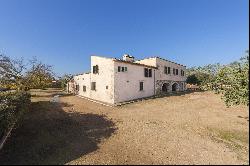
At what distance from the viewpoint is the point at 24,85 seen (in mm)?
34625

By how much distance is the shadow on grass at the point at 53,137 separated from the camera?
11.6 metres

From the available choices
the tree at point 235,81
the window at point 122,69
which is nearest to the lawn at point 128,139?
the tree at point 235,81

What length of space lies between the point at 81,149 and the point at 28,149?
3109 mm

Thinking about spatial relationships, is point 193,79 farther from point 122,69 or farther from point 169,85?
point 122,69

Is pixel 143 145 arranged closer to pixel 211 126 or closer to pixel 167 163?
pixel 167 163

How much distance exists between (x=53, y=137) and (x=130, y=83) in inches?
780

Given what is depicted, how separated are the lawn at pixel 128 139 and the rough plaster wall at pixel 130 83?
8865 millimetres

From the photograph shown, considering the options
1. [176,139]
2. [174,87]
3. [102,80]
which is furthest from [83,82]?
[176,139]

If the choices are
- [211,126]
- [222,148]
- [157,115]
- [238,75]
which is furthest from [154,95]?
[222,148]

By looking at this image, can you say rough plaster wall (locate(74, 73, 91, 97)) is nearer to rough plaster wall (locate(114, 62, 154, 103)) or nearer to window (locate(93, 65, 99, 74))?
window (locate(93, 65, 99, 74))

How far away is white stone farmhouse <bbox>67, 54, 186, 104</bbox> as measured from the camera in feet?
102

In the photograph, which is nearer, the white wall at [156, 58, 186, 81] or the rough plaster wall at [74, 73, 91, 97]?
the rough plaster wall at [74, 73, 91, 97]

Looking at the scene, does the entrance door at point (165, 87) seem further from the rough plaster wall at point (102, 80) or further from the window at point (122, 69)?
the rough plaster wall at point (102, 80)

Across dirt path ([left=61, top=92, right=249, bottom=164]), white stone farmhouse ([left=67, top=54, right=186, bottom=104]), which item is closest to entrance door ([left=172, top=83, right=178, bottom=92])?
white stone farmhouse ([left=67, top=54, right=186, bottom=104])
